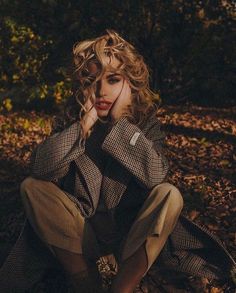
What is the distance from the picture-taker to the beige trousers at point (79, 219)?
3.43 meters

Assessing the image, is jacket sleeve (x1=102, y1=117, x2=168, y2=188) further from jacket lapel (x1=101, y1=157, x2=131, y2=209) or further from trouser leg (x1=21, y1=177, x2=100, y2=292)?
trouser leg (x1=21, y1=177, x2=100, y2=292)

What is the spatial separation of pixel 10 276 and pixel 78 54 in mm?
1631

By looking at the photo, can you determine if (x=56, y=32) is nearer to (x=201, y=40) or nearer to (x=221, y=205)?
(x=201, y=40)

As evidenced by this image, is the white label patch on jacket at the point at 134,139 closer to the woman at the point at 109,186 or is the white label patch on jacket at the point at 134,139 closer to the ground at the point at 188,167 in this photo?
the woman at the point at 109,186

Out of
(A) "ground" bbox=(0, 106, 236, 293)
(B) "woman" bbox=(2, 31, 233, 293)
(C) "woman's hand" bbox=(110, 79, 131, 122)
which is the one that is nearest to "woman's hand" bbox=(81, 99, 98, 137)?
(B) "woman" bbox=(2, 31, 233, 293)

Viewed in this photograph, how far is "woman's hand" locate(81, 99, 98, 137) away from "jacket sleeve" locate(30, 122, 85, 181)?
0.05 metres

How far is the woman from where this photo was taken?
350cm

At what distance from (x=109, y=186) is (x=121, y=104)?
0.55 m

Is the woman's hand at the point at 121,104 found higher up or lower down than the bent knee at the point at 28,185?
higher up

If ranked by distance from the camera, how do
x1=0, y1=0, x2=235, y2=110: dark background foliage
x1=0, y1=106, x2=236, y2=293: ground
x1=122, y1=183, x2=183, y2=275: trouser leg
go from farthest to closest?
x1=0, y1=0, x2=235, y2=110: dark background foliage
x1=0, y1=106, x2=236, y2=293: ground
x1=122, y1=183, x2=183, y2=275: trouser leg

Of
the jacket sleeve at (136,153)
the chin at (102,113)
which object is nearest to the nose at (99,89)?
the chin at (102,113)

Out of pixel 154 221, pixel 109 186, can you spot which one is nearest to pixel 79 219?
pixel 109 186

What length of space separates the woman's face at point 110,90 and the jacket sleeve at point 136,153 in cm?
15

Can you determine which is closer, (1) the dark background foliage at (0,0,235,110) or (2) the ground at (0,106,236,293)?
(2) the ground at (0,106,236,293)
